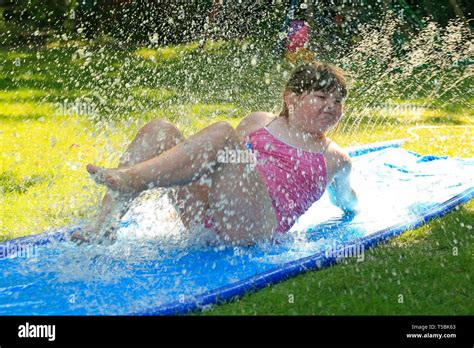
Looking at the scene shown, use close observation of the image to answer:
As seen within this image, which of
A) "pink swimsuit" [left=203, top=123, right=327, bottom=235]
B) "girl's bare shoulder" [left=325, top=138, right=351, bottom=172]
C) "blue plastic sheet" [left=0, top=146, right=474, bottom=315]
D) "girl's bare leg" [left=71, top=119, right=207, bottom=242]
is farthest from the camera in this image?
"girl's bare shoulder" [left=325, top=138, right=351, bottom=172]

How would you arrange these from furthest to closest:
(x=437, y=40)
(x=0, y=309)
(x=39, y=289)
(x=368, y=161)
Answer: (x=437, y=40) < (x=368, y=161) < (x=39, y=289) < (x=0, y=309)

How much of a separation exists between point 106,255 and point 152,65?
6.63 m

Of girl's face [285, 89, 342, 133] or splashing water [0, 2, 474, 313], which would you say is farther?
splashing water [0, 2, 474, 313]

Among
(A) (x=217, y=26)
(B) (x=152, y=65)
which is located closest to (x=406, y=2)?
(A) (x=217, y=26)

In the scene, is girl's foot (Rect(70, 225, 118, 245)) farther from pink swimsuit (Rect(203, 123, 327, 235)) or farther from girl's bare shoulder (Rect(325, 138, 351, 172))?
girl's bare shoulder (Rect(325, 138, 351, 172))

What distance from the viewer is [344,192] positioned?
4836 millimetres

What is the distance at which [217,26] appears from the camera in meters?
12.3

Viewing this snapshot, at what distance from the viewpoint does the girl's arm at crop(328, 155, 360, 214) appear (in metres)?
4.62

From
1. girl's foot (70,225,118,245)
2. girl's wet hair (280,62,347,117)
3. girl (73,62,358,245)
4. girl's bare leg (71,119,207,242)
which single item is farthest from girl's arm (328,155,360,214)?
girl's foot (70,225,118,245)

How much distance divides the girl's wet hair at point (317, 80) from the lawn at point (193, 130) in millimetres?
962

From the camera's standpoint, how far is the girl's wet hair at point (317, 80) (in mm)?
4453

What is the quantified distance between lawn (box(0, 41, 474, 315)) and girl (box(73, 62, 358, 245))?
0.55 metres

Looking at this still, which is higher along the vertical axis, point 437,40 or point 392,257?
point 437,40
